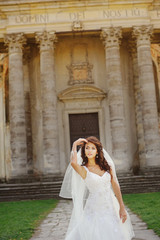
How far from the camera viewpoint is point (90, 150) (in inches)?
198

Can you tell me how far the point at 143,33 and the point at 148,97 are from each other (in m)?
3.86

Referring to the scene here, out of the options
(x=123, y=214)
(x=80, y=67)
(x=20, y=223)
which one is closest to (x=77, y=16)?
(x=80, y=67)

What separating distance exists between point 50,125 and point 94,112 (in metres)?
3.87

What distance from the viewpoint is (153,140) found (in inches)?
736

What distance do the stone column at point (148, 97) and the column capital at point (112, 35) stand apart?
103cm

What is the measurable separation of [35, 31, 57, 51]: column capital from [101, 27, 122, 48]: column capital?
310cm

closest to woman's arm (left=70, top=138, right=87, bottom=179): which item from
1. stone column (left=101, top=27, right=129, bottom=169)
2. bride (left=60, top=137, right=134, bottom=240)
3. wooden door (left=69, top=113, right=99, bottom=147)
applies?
bride (left=60, top=137, right=134, bottom=240)

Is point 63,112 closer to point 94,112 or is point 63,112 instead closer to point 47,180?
point 94,112

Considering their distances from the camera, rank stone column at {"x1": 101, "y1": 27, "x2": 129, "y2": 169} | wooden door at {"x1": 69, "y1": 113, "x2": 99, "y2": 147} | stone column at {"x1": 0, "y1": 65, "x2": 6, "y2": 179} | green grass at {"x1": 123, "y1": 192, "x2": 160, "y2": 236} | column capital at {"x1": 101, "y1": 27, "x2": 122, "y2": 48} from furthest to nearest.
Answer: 1. stone column at {"x1": 0, "y1": 65, "x2": 6, "y2": 179}
2. wooden door at {"x1": 69, "y1": 113, "x2": 99, "y2": 147}
3. column capital at {"x1": 101, "y1": 27, "x2": 122, "y2": 48}
4. stone column at {"x1": 101, "y1": 27, "x2": 129, "y2": 169}
5. green grass at {"x1": 123, "y1": 192, "x2": 160, "y2": 236}

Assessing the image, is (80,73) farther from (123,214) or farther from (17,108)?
(123,214)

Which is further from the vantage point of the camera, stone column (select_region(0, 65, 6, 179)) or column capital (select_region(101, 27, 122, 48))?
stone column (select_region(0, 65, 6, 179))

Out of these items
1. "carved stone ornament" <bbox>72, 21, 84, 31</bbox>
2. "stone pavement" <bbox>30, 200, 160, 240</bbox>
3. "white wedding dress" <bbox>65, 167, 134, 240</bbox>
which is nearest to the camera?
"white wedding dress" <bbox>65, 167, 134, 240</bbox>

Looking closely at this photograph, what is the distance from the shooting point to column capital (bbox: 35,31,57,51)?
19422 mm

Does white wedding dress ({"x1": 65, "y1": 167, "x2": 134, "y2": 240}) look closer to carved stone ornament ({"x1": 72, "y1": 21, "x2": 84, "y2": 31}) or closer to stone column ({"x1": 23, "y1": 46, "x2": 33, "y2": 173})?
carved stone ornament ({"x1": 72, "y1": 21, "x2": 84, "y2": 31})
